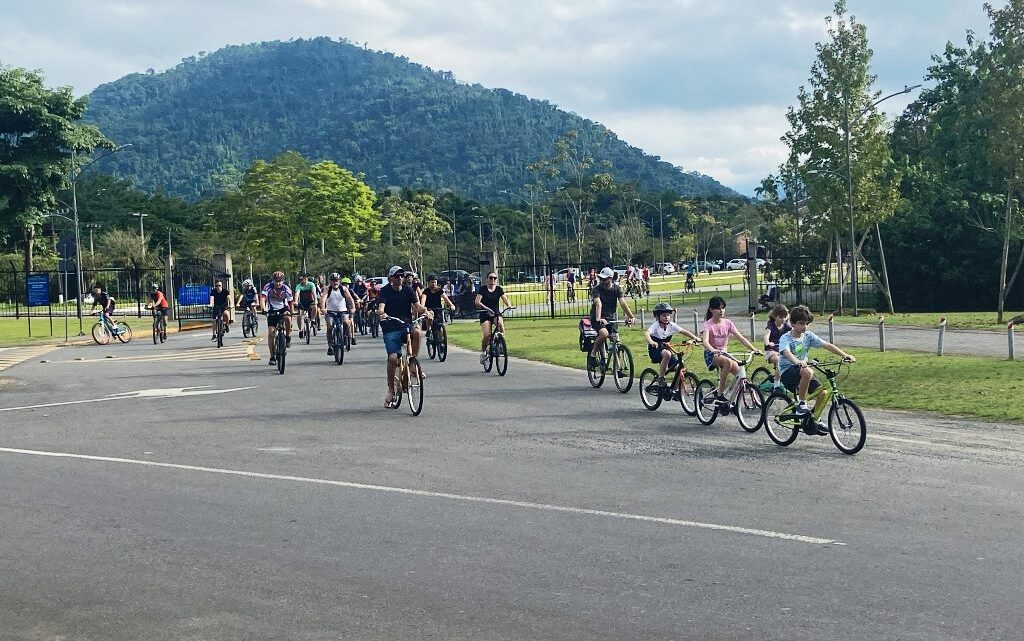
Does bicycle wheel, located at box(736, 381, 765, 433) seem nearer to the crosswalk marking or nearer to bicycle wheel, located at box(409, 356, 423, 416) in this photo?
bicycle wheel, located at box(409, 356, 423, 416)

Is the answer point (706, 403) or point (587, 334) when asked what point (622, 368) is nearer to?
point (587, 334)

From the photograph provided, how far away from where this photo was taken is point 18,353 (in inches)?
1308

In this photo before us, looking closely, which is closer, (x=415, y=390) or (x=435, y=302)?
(x=415, y=390)

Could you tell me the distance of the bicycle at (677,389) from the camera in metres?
15.2

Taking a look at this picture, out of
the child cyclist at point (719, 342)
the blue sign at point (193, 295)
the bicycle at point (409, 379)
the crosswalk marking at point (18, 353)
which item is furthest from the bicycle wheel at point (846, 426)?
the blue sign at point (193, 295)

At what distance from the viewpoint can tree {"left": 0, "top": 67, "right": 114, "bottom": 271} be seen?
70.6 meters

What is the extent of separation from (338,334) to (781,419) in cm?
1417

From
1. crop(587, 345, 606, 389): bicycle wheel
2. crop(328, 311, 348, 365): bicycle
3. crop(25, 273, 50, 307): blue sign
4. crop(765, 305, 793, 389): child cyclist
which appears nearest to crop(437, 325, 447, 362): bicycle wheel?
crop(328, 311, 348, 365): bicycle

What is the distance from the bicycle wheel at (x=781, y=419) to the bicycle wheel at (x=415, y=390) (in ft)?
16.5

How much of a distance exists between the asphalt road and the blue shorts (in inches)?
37.2

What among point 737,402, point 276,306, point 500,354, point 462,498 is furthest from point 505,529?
point 276,306

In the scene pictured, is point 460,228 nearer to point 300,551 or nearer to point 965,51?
point 965,51

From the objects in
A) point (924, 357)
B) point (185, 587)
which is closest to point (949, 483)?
point (185, 587)

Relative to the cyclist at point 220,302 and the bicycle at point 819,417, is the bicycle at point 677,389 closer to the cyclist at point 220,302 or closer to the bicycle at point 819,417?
the bicycle at point 819,417
